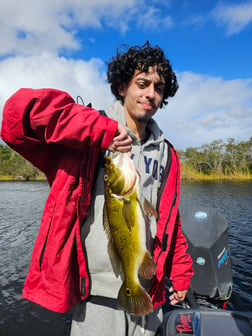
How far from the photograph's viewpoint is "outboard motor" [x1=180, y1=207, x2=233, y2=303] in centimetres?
368

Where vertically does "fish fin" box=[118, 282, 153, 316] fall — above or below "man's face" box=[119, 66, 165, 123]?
below

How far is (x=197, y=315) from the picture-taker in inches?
106

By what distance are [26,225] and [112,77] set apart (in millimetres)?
11561

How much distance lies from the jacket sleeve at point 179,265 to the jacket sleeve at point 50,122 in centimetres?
153

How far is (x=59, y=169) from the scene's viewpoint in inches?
75.7

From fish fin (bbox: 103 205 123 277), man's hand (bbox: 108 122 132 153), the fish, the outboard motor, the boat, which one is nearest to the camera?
man's hand (bbox: 108 122 132 153)

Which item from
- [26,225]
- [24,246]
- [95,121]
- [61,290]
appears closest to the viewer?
[95,121]

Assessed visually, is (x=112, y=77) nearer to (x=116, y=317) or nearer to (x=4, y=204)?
(x=116, y=317)

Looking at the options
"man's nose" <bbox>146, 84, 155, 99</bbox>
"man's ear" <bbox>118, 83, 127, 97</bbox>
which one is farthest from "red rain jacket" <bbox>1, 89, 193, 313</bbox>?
"man's ear" <bbox>118, 83, 127, 97</bbox>

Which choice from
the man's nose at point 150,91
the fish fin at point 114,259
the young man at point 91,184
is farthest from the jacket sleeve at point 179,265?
the man's nose at point 150,91

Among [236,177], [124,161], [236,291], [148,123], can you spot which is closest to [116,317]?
[124,161]

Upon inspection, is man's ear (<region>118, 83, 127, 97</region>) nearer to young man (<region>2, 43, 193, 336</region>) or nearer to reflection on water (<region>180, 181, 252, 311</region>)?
young man (<region>2, 43, 193, 336</region>)

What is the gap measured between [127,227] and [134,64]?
5.78ft

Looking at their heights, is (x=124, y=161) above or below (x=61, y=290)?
above
